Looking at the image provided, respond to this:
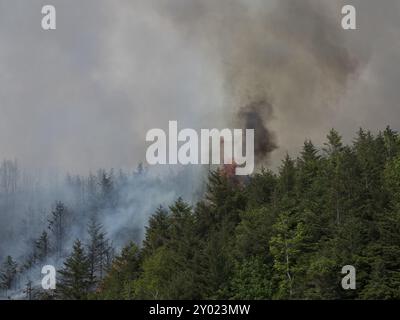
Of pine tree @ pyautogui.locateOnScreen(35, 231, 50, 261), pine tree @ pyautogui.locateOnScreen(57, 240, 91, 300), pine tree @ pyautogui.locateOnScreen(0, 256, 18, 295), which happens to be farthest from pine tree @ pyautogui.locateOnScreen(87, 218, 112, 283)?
pine tree @ pyautogui.locateOnScreen(0, 256, 18, 295)

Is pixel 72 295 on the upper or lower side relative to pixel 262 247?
lower

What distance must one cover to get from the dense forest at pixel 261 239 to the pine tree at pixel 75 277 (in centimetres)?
8

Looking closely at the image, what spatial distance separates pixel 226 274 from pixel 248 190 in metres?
6.40

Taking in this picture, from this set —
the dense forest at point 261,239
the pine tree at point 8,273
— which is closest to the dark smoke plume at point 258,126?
the dense forest at point 261,239

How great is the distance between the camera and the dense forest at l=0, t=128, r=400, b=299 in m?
28.5

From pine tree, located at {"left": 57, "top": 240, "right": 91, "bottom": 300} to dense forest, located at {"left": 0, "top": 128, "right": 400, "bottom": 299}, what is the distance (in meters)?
0.08

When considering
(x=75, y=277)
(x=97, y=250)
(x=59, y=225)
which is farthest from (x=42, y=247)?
(x=97, y=250)

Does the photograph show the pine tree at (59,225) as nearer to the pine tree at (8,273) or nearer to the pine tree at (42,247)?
the pine tree at (42,247)

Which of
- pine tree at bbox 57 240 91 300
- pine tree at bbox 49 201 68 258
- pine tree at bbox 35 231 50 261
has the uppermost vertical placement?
pine tree at bbox 49 201 68 258

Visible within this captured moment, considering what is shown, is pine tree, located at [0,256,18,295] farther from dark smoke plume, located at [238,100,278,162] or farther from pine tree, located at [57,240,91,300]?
dark smoke plume, located at [238,100,278,162]
